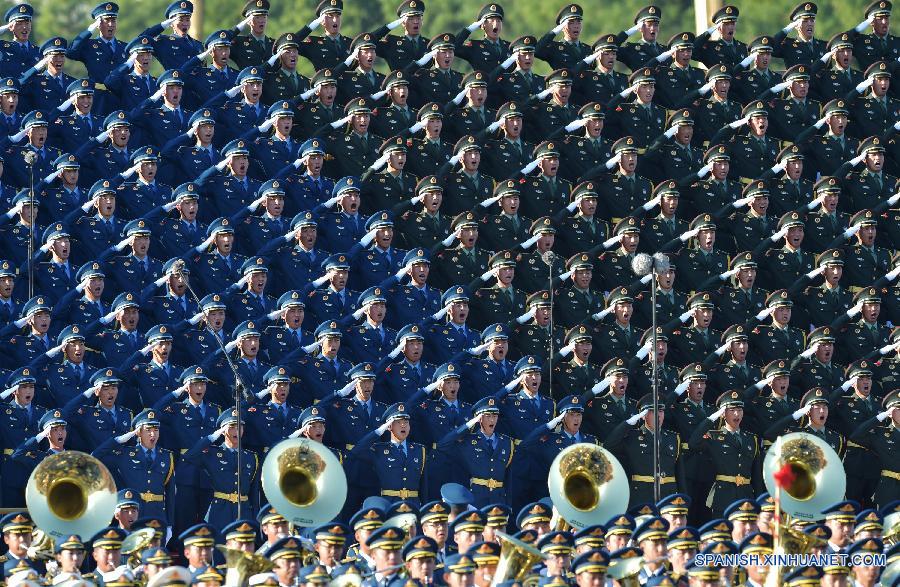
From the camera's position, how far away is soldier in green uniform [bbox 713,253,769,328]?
23.0 m

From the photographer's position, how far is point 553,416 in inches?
840

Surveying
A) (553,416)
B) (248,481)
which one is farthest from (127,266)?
(553,416)

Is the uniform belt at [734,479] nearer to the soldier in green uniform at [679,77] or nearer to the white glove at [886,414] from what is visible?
the white glove at [886,414]

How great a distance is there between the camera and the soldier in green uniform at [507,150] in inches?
936

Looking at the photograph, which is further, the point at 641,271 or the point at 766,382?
the point at 766,382

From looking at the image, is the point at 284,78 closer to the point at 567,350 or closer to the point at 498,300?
the point at 498,300

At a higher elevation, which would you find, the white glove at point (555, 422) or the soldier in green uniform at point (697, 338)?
the soldier in green uniform at point (697, 338)

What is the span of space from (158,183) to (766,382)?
5.81 m

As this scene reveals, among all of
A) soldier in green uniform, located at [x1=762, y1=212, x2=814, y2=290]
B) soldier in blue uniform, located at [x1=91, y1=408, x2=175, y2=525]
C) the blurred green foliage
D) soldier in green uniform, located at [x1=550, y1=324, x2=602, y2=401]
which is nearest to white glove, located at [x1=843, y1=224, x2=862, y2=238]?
soldier in green uniform, located at [x1=762, y1=212, x2=814, y2=290]

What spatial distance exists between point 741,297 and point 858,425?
1.71 m

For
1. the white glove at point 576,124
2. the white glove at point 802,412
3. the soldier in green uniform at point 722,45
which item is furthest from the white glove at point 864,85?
the white glove at point 802,412

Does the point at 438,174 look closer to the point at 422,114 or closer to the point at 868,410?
the point at 422,114

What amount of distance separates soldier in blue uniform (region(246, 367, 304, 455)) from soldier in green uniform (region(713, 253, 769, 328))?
4.37 meters

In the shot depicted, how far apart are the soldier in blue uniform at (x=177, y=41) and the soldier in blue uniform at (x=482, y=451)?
5.37 metres
